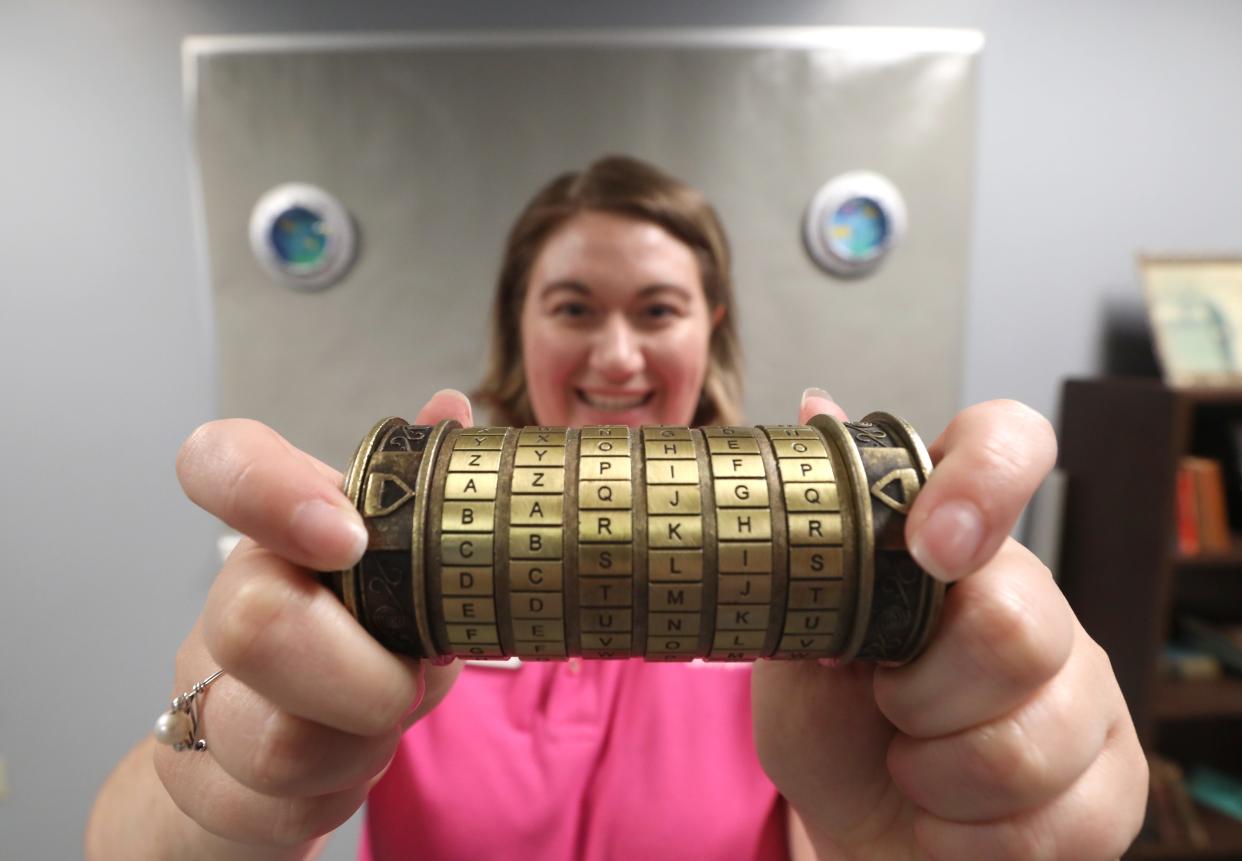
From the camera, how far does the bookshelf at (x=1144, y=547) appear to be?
1.80 m

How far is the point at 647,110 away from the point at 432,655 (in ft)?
5.85

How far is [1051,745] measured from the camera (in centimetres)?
56

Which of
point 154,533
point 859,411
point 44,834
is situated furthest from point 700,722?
point 44,834

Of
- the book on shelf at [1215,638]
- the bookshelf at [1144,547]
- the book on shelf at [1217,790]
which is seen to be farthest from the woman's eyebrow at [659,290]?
the book on shelf at [1217,790]

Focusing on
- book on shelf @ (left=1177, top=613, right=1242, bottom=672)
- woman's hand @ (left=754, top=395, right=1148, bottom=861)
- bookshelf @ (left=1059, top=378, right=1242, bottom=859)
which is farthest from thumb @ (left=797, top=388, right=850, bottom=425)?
book on shelf @ (left=1177, top=613, right=1242, bottom=672)

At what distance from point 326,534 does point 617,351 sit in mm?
878

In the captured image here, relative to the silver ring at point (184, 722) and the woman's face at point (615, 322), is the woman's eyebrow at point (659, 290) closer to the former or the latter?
the woman's face at point (615, 322)

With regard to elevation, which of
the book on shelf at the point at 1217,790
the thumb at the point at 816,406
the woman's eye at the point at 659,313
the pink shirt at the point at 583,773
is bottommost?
the book on shelf at the point at 1217,790

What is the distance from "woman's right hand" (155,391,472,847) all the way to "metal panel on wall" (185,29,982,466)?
4.88ft

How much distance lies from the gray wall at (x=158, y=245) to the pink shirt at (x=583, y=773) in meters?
1.26

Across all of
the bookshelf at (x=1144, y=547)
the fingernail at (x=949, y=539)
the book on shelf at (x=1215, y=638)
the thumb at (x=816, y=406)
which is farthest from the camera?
the book on shelf at (x=1215, y=638)

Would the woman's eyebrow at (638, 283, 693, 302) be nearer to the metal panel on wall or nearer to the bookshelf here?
the metal panel on wall

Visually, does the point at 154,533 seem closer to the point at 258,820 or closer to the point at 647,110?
the point at 258,820

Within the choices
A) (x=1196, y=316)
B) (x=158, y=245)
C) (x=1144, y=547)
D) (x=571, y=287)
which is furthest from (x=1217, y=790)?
(x=158, y=245)
